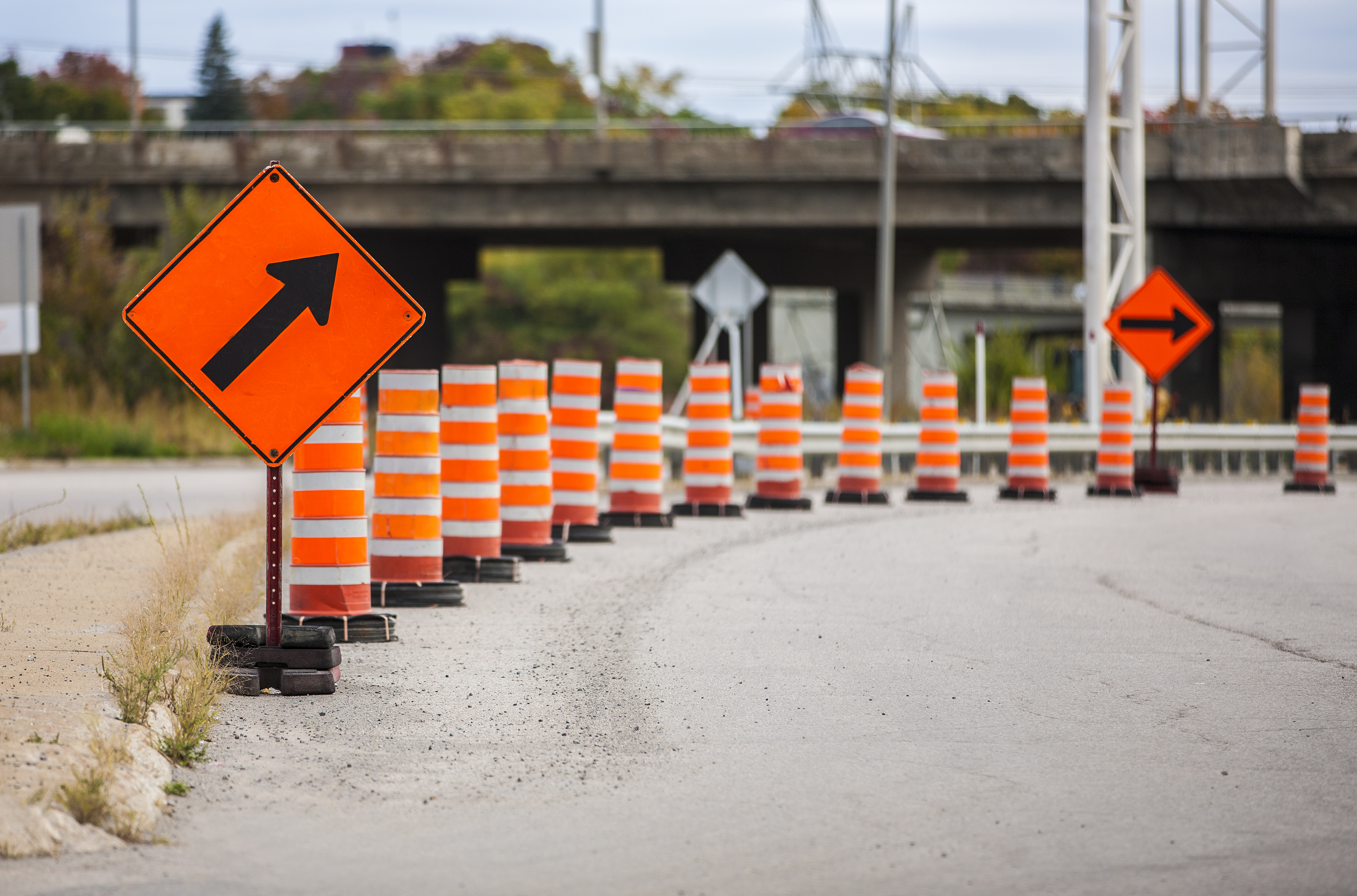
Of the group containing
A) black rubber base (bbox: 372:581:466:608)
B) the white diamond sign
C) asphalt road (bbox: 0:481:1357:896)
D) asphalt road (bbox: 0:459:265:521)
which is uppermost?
the white diamond sign

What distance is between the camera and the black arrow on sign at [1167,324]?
2039cm

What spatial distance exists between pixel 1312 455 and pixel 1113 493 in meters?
3.05

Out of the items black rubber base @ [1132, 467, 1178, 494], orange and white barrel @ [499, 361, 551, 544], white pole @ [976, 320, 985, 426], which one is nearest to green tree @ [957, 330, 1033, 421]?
white pole @ [976, 320, 985, 426]

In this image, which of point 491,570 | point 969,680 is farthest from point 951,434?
point 969,680

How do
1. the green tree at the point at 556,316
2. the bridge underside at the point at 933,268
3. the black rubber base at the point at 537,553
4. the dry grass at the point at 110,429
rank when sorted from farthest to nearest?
1. the green tree at the point at 556,316
2. the bridge underside at the point at 933,268
3. the dry grass at the point at 110,429
4. the black rubber base at the point at 537,553

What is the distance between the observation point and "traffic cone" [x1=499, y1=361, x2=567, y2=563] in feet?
40.1

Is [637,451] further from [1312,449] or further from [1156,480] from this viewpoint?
[1312,449]

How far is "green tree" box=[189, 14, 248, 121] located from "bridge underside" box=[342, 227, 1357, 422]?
54.5 metres

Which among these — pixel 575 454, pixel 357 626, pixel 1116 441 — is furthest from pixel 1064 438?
pixel 357 626

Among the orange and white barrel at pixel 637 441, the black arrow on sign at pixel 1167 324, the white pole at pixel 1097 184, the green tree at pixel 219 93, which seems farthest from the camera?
the green tree at pixel 219 93

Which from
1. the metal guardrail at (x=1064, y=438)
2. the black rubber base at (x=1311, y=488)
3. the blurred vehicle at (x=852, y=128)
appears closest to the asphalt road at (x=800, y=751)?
the black rubber base at (x=1311, y=488)

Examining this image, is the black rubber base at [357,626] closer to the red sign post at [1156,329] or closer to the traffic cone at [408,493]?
the traffic cone at [408,493]

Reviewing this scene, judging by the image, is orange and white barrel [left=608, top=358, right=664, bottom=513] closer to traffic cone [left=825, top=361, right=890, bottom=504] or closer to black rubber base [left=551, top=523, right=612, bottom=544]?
black rubber base [left=551, top=523, right=612, bottom=544]

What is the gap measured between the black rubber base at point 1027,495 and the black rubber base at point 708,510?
392 cm
